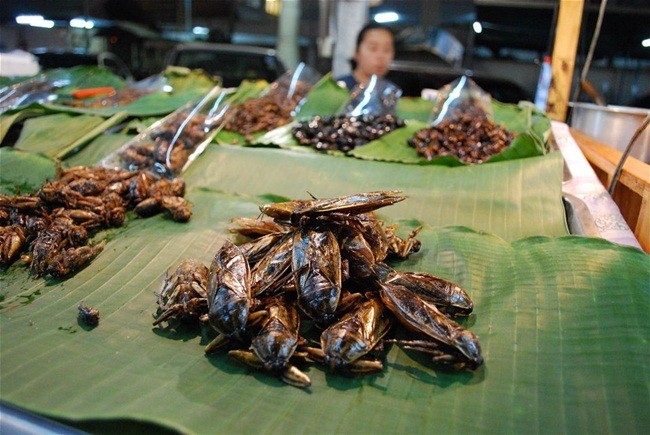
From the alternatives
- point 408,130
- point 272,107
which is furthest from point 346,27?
point 408,130

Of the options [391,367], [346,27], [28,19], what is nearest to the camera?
[391,367]

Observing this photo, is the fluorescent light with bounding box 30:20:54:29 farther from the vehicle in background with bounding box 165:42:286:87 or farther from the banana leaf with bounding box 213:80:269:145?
the banana leaf with bounding box 213:80:269:145

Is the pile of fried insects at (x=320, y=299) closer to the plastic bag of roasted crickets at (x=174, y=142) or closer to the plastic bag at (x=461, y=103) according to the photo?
the plastic bag of roasted crickets at (x=174, y=142)

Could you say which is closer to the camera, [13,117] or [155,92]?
[13,117]

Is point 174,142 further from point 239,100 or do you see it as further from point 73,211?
point 239,100

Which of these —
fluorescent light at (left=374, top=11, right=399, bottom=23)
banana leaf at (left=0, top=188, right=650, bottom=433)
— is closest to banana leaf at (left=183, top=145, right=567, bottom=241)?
banana leaf at (left=0, top=188, right=650, bottom=433)

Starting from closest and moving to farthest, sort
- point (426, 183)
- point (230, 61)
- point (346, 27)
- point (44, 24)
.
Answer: point (426, 183)
point (230, 61)
point (346, 27)
point (44, 24)
